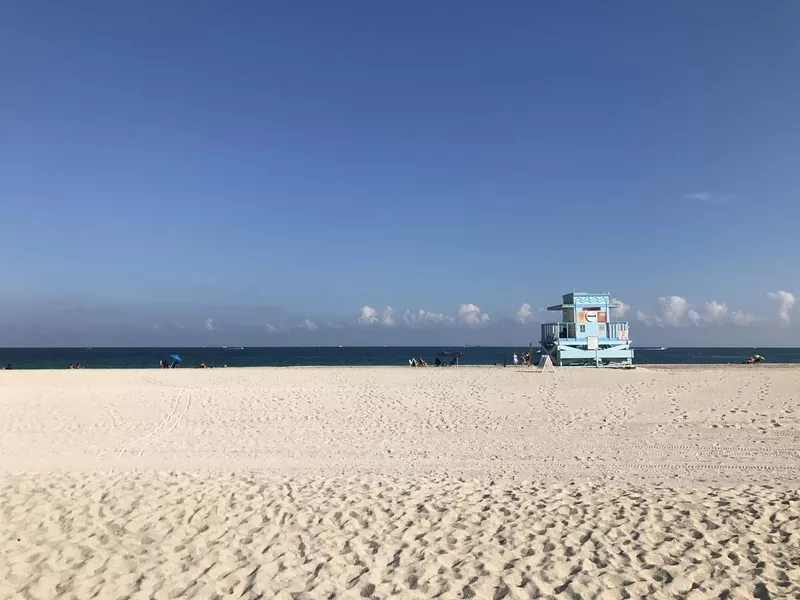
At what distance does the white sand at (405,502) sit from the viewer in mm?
5328

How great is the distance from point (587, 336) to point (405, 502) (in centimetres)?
3366

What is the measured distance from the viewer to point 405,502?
7418 millimetres

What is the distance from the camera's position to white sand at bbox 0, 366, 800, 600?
17.5 ft

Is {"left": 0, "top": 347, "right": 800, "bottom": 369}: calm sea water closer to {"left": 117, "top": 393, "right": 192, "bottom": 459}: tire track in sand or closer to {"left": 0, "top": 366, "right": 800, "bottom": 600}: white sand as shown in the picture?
{"left": 117, "top": 393, "right": 192, "bottom": 459}: tire track in sand

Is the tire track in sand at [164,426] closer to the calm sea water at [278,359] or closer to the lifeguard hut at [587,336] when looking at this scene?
the calm sea water at [278,359]

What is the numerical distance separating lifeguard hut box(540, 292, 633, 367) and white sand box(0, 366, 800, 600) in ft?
70.0

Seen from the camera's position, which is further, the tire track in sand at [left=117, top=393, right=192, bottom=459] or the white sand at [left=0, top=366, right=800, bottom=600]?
the tire track in sand at [left=117, top=393, right=192, bottom=459]

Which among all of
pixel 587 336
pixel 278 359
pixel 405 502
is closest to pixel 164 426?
pixel 405 502

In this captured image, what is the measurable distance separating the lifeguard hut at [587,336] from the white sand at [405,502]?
70.0 ft

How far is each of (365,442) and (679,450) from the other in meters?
6.60

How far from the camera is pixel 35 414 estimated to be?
52.3 feet

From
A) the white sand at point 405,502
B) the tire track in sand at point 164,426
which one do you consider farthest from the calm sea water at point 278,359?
the white sand at point 405,502

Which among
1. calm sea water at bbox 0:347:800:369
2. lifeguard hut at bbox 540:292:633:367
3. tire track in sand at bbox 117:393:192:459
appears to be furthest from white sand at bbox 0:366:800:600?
calm sea water at bbox 0:347:800:369

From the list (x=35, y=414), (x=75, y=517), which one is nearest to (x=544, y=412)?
(x=75, y=517)
